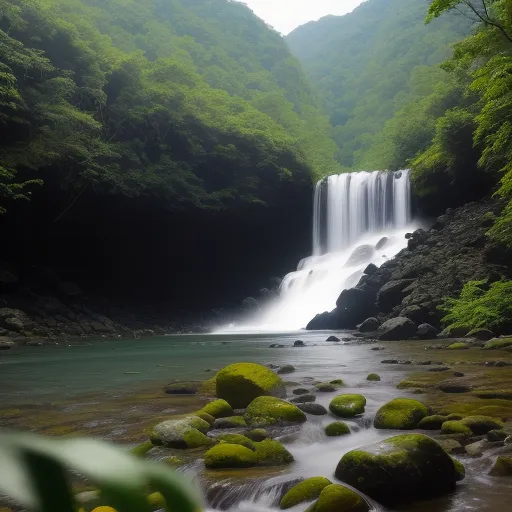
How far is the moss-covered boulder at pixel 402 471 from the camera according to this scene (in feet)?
12.2

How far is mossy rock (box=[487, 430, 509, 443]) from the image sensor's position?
464 centimetres

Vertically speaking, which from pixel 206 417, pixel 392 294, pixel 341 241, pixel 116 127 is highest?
pixel 116 127

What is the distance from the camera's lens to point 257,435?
5.21 m

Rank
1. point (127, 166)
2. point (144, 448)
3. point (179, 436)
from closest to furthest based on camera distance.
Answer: point (144, 448)
point (179, 436)
point (127, 166)

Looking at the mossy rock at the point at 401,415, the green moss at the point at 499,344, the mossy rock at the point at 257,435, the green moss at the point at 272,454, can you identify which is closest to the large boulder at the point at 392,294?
the green moss at the point at 499,344

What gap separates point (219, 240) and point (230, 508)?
30.0m

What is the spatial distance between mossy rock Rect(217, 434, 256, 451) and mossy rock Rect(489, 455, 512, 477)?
6.82 ft

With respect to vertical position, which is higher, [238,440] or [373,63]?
[373,63]

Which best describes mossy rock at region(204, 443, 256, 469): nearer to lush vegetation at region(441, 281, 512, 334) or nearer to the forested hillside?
lush vegetation at region(441, 281, 512, 334)

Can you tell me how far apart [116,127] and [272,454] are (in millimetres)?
26978

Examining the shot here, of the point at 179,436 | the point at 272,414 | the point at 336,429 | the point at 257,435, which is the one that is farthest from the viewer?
the point at 272,414

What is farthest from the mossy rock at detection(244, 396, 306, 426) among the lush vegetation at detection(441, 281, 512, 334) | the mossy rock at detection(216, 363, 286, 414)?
the lush vegetation at detection(441, 281, 512, 334)

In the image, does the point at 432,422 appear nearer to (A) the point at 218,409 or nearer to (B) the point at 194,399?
(A) the point at 218,409

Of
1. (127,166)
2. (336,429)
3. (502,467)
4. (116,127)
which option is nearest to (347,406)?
(336,429)
